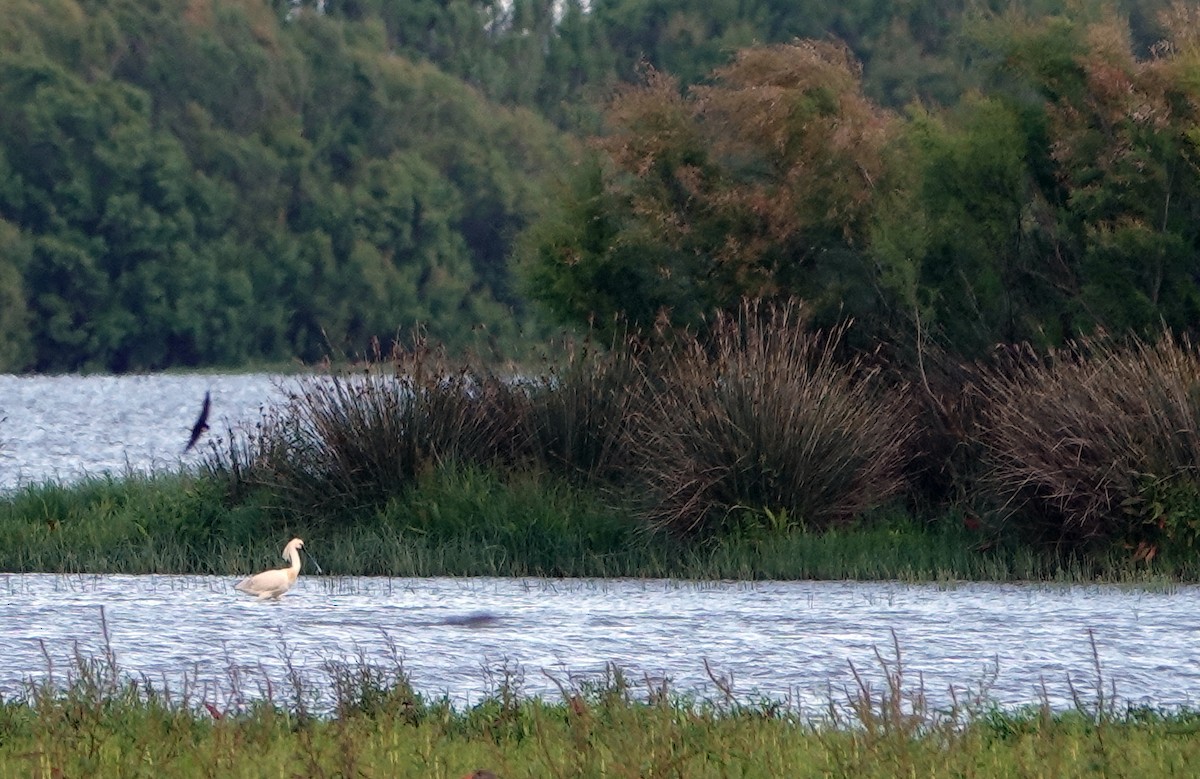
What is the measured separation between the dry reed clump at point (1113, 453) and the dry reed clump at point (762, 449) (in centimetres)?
104

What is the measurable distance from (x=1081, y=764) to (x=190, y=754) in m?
2.83

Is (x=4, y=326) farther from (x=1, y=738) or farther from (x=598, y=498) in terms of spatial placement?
(x=1, y=738)

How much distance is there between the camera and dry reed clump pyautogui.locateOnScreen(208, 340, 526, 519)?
51.2 feet

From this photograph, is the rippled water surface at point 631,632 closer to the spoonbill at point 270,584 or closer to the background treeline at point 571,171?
the spoonbill at point 270,584

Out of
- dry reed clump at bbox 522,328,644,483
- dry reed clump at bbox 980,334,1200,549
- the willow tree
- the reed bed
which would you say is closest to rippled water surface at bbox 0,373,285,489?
the willow tree

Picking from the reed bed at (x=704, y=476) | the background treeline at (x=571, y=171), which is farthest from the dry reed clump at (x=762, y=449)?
the background treeline at (x=571, y=171)

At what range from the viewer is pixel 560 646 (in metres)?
10.5

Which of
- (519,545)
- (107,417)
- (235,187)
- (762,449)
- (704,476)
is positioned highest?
(235,187)

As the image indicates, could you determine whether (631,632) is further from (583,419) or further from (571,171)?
(571,171)

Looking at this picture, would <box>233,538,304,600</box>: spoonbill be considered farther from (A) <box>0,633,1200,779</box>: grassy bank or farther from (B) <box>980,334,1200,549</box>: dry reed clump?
(B) <box>980,334,1200,549</box>: dry reed clump

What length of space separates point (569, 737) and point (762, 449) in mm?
7580

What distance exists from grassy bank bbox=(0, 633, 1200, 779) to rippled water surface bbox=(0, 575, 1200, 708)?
487mm

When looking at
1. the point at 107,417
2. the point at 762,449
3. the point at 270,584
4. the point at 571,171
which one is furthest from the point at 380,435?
the point at 107,417

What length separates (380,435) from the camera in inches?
616
